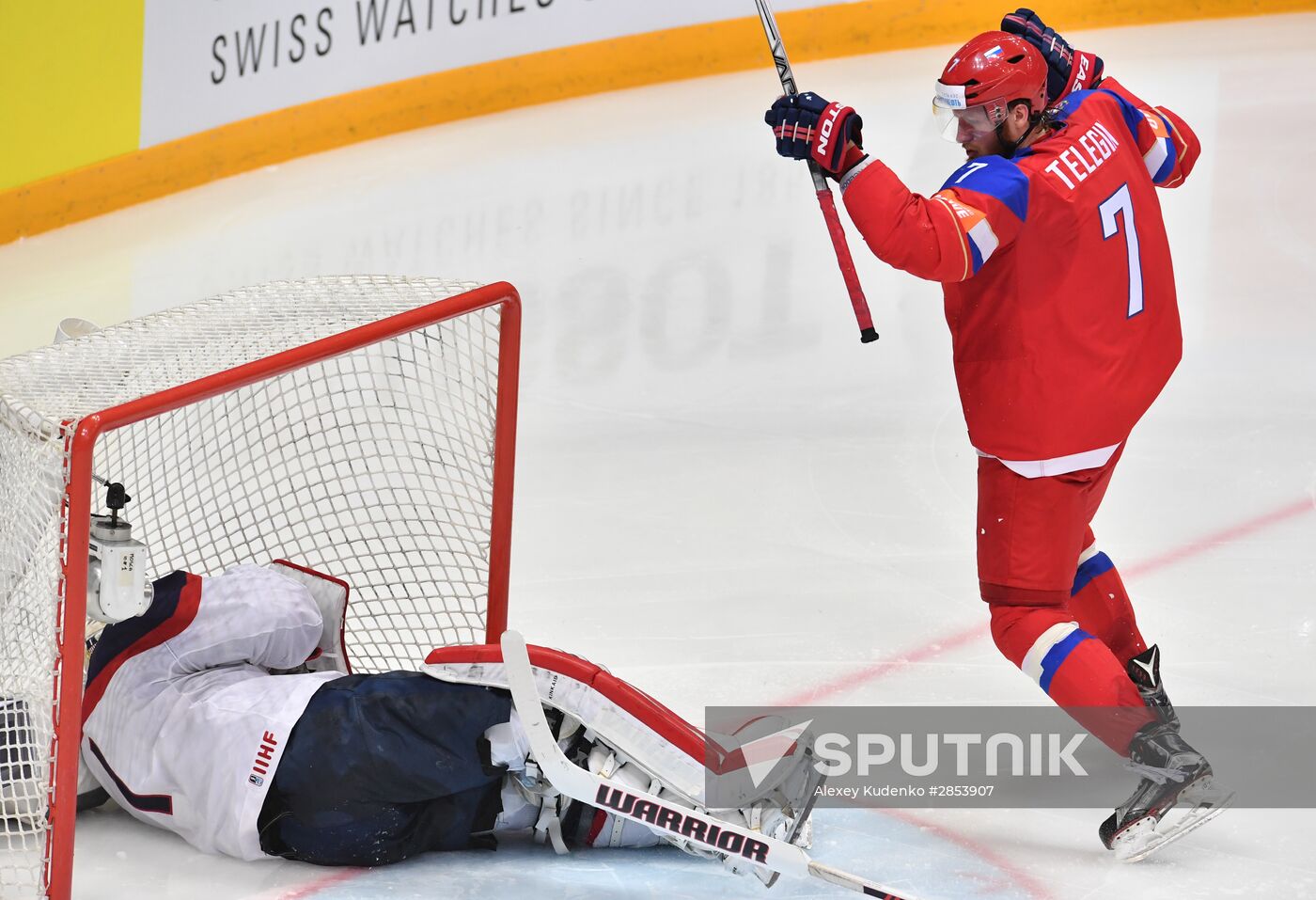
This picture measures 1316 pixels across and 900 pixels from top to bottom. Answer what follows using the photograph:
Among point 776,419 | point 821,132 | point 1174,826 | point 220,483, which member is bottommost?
point 1174,826

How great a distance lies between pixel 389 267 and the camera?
4.77m

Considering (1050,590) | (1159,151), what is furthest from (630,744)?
(1159,151)

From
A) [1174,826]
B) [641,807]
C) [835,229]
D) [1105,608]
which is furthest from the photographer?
[1105,608]

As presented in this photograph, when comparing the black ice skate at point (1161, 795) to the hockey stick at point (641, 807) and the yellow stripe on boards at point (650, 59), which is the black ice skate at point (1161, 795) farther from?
the yellow stripe on boards at point (650, 59)

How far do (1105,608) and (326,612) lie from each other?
3.53 ft

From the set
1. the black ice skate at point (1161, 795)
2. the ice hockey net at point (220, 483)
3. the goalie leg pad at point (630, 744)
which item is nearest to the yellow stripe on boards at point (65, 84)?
the ice hockey net at point (220, 483)

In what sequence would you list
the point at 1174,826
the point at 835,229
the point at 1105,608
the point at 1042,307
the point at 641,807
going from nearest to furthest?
the point at 641,807 → the point at 1174,826 → the point at 1042,307 → the point at 835,229 → the point at 1105,608

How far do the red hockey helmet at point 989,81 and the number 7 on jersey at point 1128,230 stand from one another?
0.53ft

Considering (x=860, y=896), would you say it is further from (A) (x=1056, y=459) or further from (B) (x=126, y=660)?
(B) (x=126, y=660)

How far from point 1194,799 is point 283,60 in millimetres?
4515

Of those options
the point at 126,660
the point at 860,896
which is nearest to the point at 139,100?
the point at 126,660

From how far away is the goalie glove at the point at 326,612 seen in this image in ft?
7.32

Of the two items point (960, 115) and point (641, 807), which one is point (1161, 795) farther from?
point (960, 115)

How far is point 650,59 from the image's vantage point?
6.27 meters
